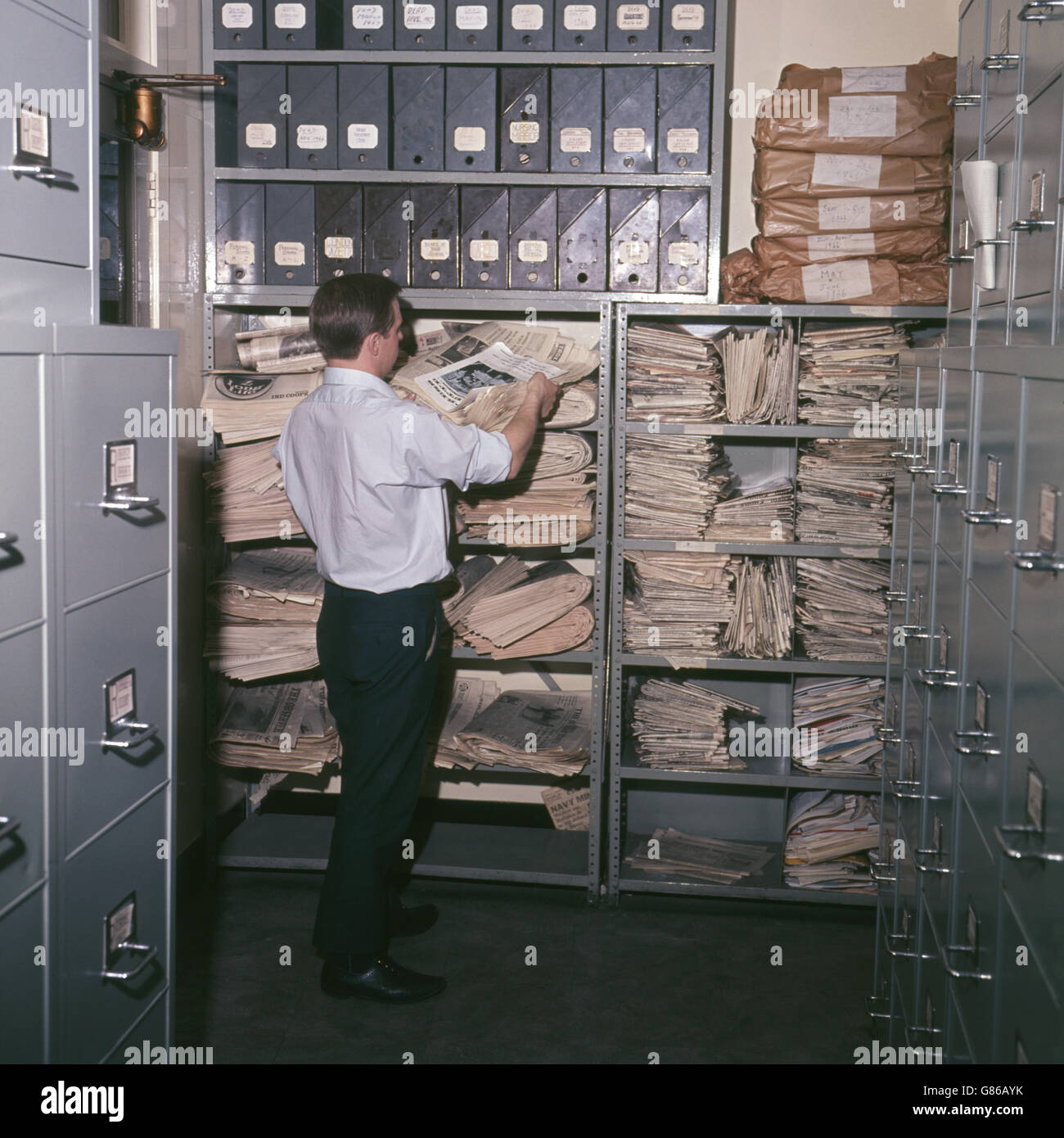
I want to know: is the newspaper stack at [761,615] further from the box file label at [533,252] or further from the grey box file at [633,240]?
the box file label at [533,252]

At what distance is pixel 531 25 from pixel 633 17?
26cm

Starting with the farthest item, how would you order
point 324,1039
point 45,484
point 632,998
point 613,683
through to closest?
point 613,683 < point 632,998 < point 324,1039 < point 45,484

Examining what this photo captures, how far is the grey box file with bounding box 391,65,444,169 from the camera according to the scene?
3092 mm

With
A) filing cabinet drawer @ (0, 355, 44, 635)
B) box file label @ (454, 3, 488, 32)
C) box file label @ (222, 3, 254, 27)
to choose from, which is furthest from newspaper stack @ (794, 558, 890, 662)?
filing cabinet drawer @ (0, 355, 44, 635)

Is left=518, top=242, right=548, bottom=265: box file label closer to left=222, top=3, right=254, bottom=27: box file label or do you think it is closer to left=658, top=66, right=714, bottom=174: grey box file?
left=658, top=66, right=714, bottom=174: grey box file

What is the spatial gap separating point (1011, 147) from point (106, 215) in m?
2.08

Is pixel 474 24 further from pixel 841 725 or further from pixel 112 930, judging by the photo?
pixel 112 930

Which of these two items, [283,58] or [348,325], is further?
[283,58]

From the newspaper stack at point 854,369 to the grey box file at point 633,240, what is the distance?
0.47 meters

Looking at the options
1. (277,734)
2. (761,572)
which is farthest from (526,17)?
(277,734)

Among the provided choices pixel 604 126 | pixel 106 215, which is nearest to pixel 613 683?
pixel 604 126

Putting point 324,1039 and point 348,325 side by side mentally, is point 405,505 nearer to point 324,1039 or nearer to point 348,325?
point 348,325

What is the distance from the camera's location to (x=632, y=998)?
2826mm

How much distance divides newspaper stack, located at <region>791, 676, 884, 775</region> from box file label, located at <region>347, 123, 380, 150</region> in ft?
6.07
